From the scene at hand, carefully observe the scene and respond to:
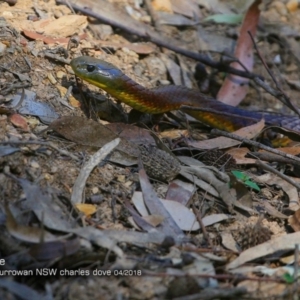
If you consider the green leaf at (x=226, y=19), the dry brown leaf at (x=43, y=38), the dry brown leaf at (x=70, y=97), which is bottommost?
the dry brown leaf at (x=70, y=97)

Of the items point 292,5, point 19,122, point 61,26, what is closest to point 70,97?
point 19,122

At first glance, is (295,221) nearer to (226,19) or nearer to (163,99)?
(163,99)

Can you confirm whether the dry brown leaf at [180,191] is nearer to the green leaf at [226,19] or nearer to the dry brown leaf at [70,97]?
the dry brown leaf at [70,97]

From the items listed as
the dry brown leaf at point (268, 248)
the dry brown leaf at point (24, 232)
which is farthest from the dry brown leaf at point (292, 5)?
the dry brown leaf at point (24, 232)

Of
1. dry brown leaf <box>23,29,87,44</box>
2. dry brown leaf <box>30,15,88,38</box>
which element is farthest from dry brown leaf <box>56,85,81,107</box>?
dry brown leaf <box>30,15,88,38</box>

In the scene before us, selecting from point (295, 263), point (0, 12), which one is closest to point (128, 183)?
point (295, 263)

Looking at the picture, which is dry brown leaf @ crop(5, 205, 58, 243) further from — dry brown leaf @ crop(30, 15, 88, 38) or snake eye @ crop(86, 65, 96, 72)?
dry brown leaf @ crop(30, 15, 88, 38)

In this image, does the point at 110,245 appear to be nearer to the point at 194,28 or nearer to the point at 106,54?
the point at 106,54

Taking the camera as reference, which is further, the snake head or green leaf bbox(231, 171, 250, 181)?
the snake head
